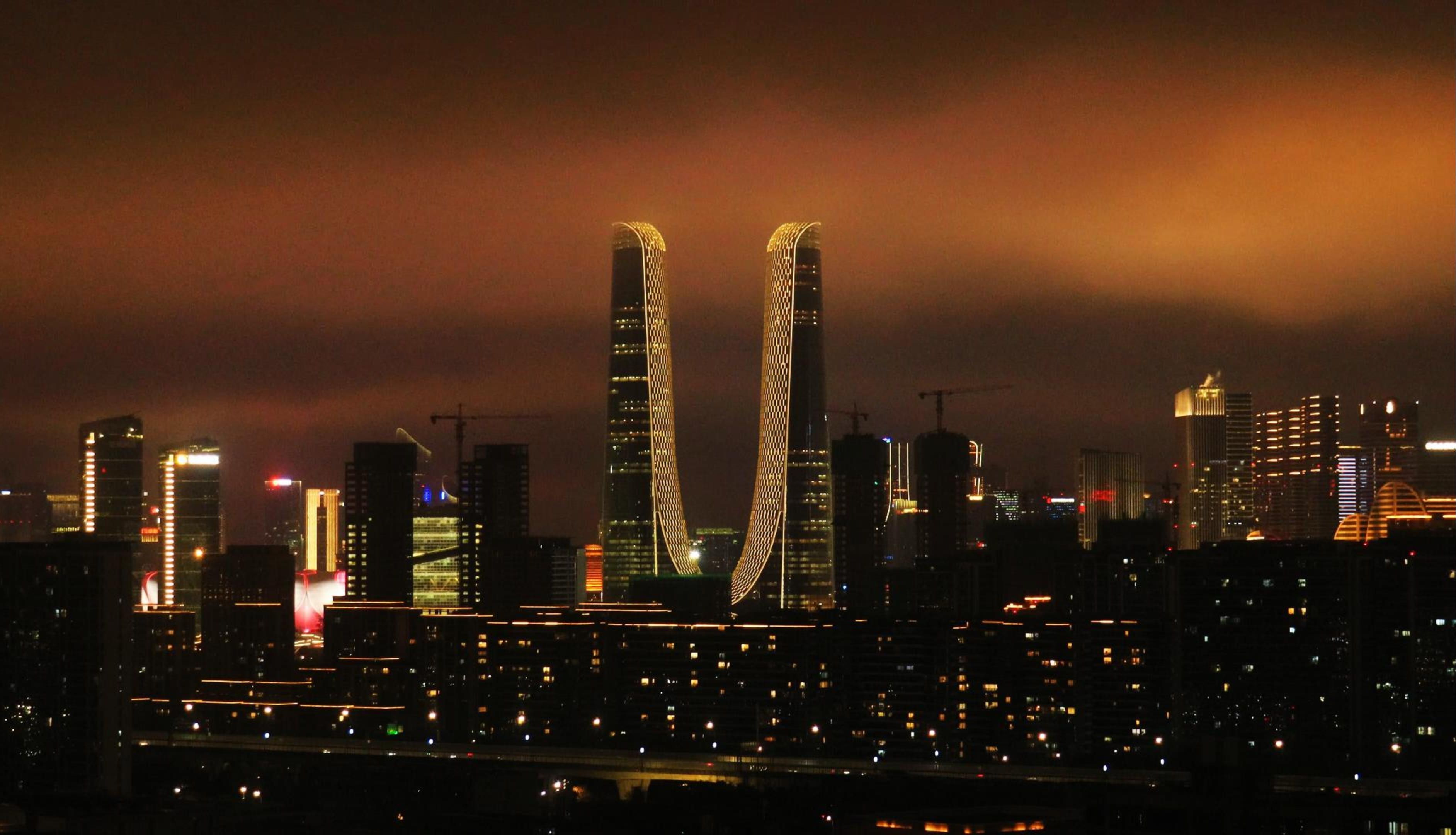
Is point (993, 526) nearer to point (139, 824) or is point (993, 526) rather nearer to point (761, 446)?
point (761, 446)

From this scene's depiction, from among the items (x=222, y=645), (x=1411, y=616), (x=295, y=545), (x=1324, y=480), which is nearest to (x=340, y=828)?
(x=1411, y=616)

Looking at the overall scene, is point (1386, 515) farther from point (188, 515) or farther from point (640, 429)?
point (188, 515)

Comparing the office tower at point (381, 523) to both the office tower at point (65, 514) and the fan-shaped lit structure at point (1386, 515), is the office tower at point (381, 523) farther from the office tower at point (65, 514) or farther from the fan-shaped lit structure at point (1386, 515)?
the fan-shaped lit structure at point (1386, 515)

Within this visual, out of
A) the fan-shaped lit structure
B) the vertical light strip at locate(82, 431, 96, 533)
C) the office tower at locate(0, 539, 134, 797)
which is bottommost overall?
the office tower at locate(0, 539, 134, 797)

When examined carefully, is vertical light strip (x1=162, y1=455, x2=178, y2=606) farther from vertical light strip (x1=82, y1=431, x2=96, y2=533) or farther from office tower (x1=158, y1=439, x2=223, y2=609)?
vertical light strip (x1=82, y1=431, x2=96, y2=533)

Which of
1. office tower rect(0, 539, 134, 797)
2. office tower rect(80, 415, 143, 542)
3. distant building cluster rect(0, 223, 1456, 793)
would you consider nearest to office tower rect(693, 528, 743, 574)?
distant building cluster rect(0, 223, 1456, 793)
